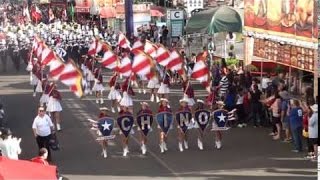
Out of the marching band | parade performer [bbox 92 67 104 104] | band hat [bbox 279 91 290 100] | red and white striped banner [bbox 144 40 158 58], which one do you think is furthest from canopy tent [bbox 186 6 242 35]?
band hat [bbox 279 91 290 100]

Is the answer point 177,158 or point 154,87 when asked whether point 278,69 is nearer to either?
point 154,87

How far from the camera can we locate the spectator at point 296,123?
651 inches

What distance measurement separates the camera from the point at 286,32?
20.9m

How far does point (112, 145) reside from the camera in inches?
717

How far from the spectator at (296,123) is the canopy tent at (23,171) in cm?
767

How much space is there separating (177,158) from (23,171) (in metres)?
7.03

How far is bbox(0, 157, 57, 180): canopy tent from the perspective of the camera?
961cm

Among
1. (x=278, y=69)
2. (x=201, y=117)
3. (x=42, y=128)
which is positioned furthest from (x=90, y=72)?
(x=42, y=128)

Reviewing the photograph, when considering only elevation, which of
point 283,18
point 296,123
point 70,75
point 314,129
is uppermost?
point 283,18

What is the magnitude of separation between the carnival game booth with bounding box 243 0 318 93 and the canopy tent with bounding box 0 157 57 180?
32.5ft

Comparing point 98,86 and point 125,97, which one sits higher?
point 125,97

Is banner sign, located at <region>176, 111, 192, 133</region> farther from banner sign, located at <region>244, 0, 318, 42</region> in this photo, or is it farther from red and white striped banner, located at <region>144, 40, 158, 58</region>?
red and white striped banner, located at <region>144, 40, 158, 58</region>

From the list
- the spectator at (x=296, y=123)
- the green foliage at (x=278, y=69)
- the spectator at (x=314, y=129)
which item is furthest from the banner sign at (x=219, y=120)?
the green foliage at (x=278, y=69)

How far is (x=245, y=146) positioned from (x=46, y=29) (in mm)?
Answer: 23487
